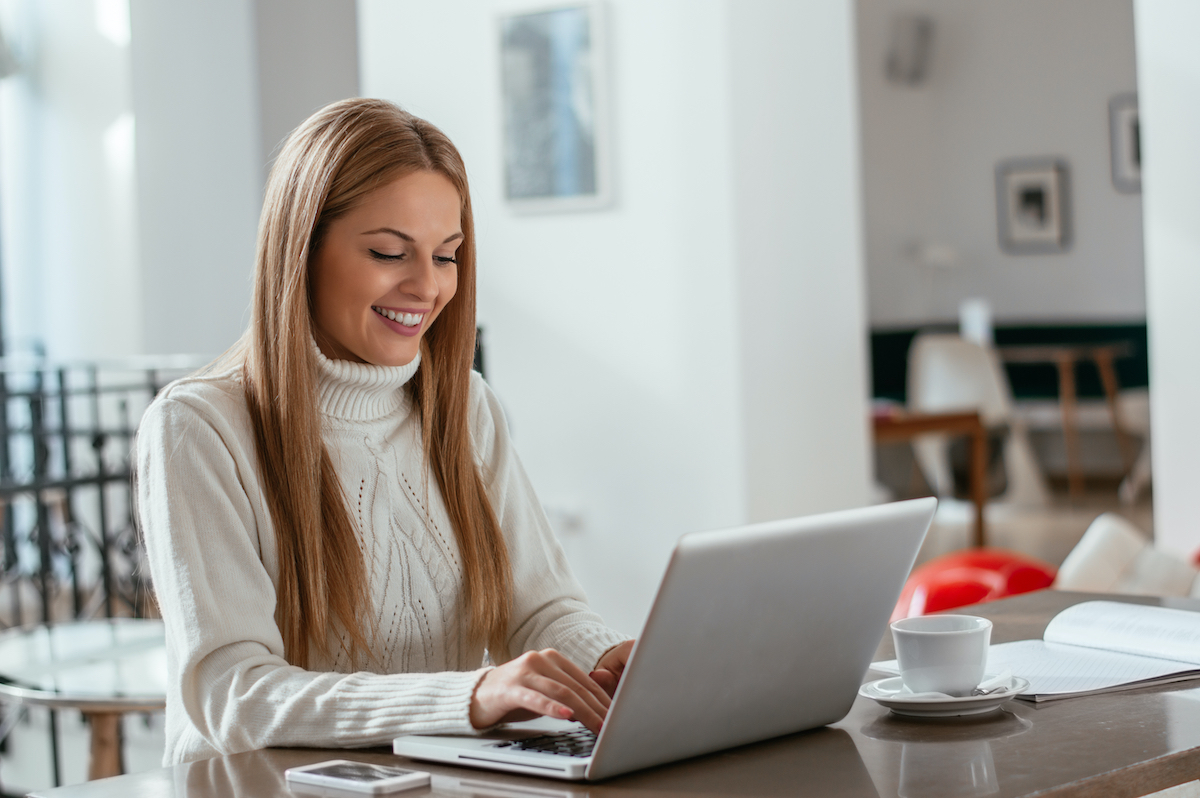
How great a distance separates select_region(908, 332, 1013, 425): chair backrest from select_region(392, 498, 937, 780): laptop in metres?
6.13

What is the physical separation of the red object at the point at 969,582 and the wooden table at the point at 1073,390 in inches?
187

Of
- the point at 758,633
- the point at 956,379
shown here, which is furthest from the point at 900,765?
the point at 956,379

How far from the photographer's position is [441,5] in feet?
13.7

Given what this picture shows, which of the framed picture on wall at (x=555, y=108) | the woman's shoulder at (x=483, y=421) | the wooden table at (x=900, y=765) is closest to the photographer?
the wooden table at (x=900, y=765)

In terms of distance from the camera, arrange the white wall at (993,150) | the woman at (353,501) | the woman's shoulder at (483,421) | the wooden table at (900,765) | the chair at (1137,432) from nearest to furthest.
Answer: the wooden table at (900,765) → the woman at (353,501) → the woman's shoulder at (483,421) → the chair at (1137,432) → the white wall at (993,150)

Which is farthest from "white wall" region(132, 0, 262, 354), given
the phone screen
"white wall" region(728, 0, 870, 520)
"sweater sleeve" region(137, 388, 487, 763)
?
the phone screen

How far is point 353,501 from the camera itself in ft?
4.50

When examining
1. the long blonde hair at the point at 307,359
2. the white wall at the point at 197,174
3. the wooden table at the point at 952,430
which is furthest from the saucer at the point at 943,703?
the white wall at the point at 197,174

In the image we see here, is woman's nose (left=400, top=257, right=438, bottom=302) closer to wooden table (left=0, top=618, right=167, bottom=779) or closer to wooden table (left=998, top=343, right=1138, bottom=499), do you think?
wooden table (left=0, top=618, right=167, bottom=779)

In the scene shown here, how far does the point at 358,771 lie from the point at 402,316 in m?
0.53

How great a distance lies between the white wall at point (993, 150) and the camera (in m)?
8.42

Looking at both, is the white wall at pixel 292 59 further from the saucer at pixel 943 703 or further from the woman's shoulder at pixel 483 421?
the saucer at pixel 943 703

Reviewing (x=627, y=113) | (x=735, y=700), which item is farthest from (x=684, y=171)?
(x=735, y=700)

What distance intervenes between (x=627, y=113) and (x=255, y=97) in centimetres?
302
